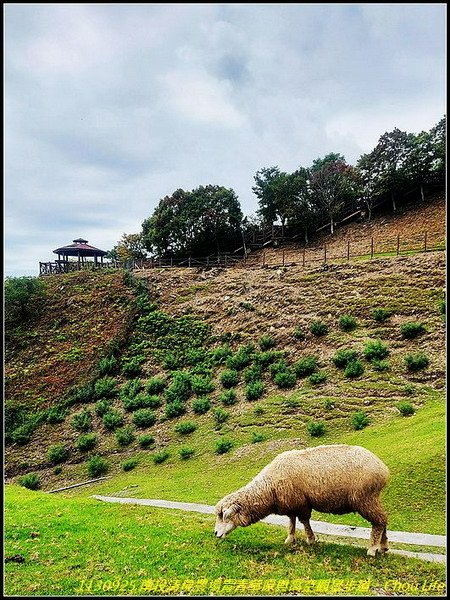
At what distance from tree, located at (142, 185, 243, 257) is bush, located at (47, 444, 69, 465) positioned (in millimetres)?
36418

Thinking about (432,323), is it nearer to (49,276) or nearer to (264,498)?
(264,498)

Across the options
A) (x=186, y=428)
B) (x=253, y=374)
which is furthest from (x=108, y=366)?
(x=253, y=374)

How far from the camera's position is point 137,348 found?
42.4 meters

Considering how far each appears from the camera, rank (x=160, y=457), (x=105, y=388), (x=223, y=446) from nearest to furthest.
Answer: (x=223, y=446) → (x=160, y=457) → (x=105, y=388)

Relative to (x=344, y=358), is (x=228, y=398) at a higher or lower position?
lower

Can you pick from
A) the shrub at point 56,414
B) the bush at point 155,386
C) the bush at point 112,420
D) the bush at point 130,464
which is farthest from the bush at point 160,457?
the shrub at point 56,414

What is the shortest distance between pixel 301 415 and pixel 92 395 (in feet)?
61.1

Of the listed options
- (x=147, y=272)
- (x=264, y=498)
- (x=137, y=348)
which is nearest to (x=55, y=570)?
(x=264, y=498)

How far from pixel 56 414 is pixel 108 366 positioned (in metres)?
6.30

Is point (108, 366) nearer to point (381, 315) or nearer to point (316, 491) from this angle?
point (381, 315)

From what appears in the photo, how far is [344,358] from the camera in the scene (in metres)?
30.2

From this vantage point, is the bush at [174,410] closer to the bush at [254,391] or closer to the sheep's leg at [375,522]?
the bush at [254,391]

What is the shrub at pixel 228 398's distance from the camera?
30594 mm

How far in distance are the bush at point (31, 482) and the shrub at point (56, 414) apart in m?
6.97
